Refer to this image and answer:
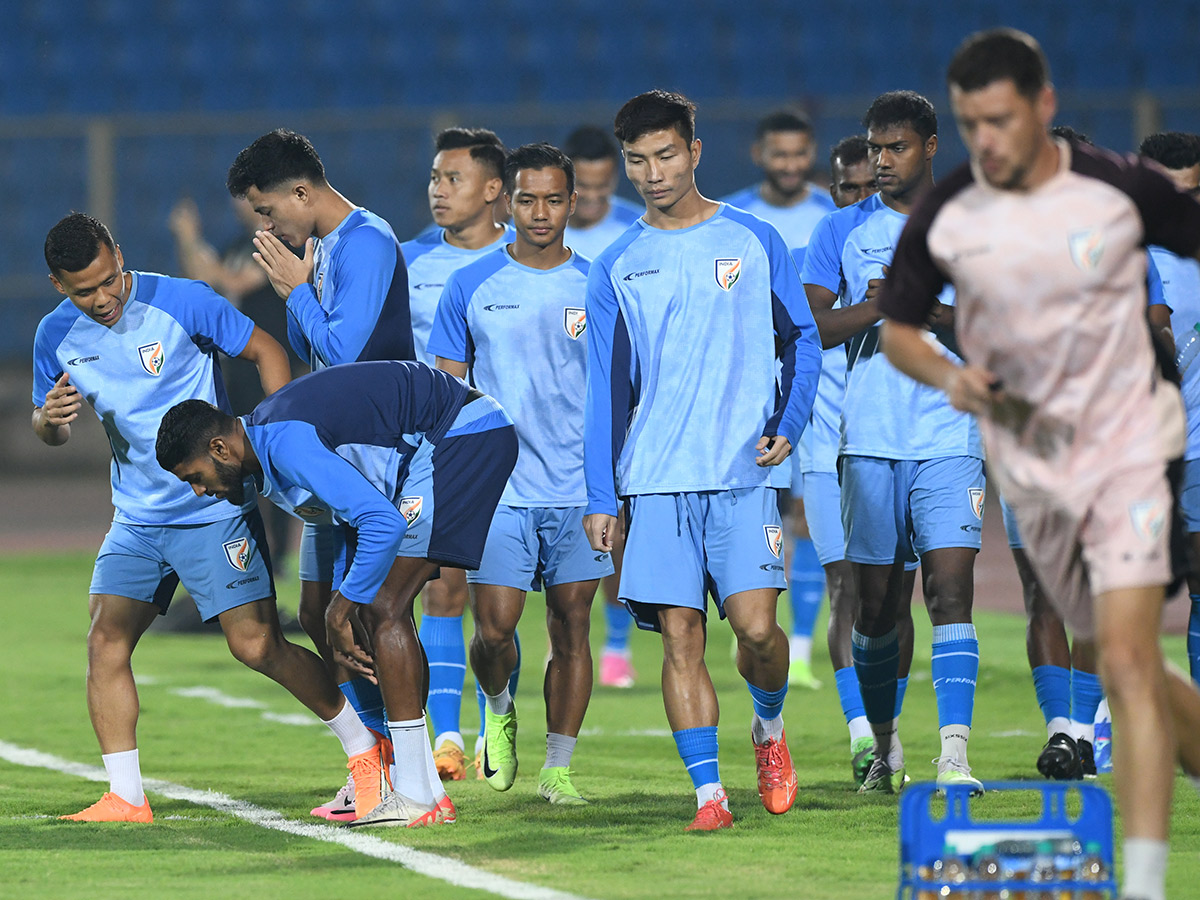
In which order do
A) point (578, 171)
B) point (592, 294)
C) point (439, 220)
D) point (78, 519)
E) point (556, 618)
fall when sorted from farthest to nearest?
point (78, 519)
point (578, 171)
point (439, 220)
point (556, 618)
point (592, 294)

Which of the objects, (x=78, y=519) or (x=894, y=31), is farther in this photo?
(x=894, y=31)

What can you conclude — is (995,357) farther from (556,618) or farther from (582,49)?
(582,49)

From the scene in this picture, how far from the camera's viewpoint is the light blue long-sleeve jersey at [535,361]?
655cm

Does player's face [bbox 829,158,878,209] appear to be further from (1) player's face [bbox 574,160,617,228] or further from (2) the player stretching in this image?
(2) the player stretching

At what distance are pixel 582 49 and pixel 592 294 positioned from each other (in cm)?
1410

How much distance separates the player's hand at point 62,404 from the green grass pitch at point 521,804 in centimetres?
125

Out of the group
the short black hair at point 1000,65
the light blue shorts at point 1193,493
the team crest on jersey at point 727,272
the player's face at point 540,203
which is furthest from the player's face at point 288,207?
the light blue shorts at point 1193,493

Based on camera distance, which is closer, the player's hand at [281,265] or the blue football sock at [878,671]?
the player's hand at [281,265]

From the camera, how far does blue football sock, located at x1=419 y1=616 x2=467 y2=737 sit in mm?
6824

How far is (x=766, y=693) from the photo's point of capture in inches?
226

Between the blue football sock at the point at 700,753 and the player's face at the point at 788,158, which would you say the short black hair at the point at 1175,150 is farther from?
the player's face at the point at 788,158

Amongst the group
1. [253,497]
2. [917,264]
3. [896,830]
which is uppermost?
[917,264]

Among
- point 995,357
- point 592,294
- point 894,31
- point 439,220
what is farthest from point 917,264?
point 894,31

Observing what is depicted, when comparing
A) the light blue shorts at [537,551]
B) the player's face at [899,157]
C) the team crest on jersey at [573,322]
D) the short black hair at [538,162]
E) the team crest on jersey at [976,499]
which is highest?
the short black hair at [538,162]
